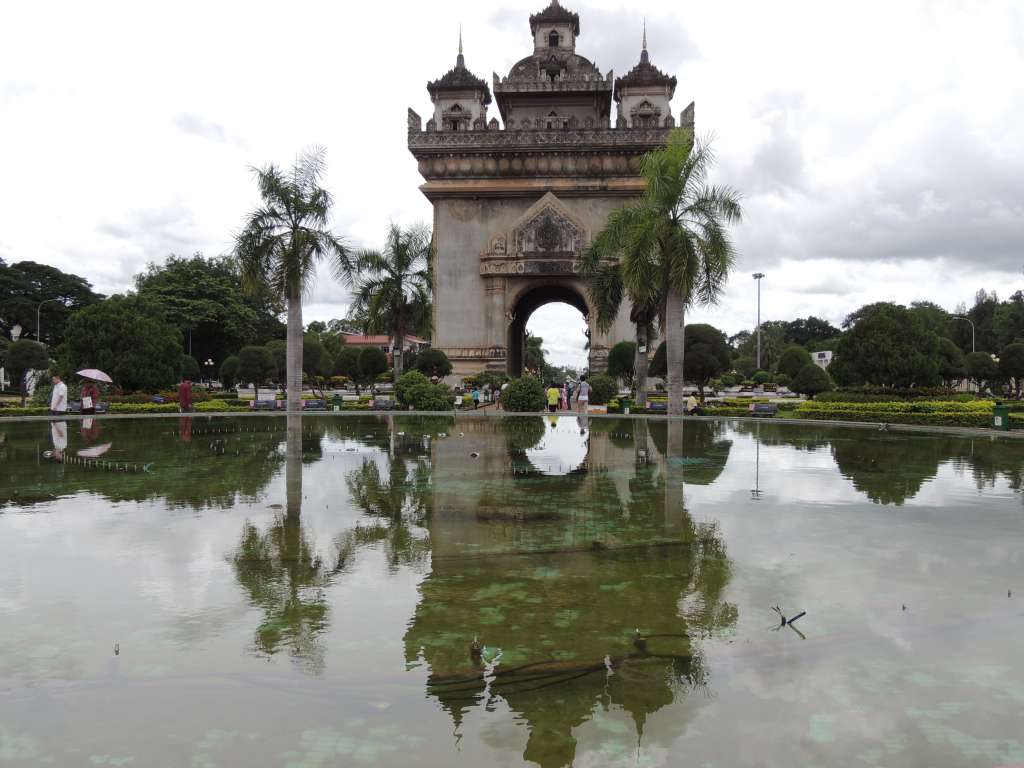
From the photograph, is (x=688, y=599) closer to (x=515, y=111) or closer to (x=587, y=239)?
(x=587, y=239)

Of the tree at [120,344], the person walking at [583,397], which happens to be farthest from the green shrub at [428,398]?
the tree at [120,344]

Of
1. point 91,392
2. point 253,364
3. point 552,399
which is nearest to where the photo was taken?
point 91,392

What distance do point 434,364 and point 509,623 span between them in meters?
33.1

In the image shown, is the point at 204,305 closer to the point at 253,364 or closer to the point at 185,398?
the point at 253,364

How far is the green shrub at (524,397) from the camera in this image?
29.1 metres

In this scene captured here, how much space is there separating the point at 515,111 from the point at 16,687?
1762 inches

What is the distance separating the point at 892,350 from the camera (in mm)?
26516

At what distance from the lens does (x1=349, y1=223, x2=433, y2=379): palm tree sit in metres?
32.8

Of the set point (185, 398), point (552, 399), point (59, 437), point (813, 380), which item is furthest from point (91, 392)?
point (813, 380)

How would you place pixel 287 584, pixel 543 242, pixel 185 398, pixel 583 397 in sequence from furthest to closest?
pixel 543 242 → pixel 185 398 → pixel 583 397 → pixel 287 584

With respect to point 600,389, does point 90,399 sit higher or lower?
lower

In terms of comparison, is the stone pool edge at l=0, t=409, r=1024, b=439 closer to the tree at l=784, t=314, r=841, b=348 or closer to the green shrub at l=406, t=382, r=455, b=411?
the green shrub at l=406, t=382, r=455, b=411

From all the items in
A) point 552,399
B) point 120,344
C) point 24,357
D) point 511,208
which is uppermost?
point 511,208

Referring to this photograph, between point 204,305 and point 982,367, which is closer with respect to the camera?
point 982,367
